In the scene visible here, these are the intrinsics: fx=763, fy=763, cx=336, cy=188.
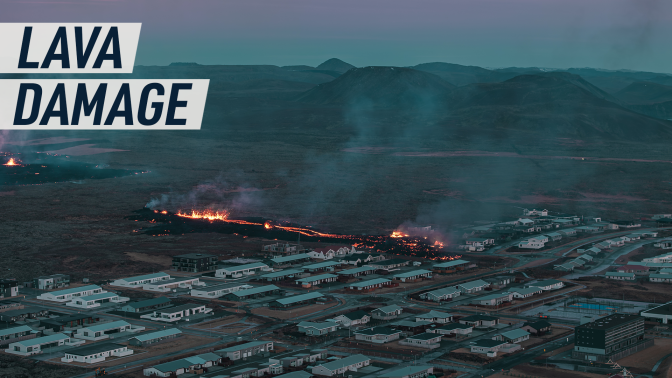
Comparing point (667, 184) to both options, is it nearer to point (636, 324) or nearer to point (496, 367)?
point (636, 324)

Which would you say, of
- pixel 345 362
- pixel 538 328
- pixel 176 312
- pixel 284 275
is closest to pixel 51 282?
pixel 176 312

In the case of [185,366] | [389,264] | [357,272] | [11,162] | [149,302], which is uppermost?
[11,162]

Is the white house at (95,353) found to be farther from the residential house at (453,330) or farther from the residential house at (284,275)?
the residential house at (284,275)

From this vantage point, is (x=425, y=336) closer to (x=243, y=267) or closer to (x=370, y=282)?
(x=370, y=282)

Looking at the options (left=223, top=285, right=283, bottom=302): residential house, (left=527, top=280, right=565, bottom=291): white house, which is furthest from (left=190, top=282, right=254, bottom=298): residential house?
(left=527, top=280, right=565, bottom=291): white house

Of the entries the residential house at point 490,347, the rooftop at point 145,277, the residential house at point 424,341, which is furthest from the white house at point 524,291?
the rooftop at point 145,277

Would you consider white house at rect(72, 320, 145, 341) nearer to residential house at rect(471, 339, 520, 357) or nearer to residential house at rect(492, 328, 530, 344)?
residential house at rect(471, 339, 520, 357)

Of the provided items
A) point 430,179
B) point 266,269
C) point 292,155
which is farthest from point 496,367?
point 292,155
